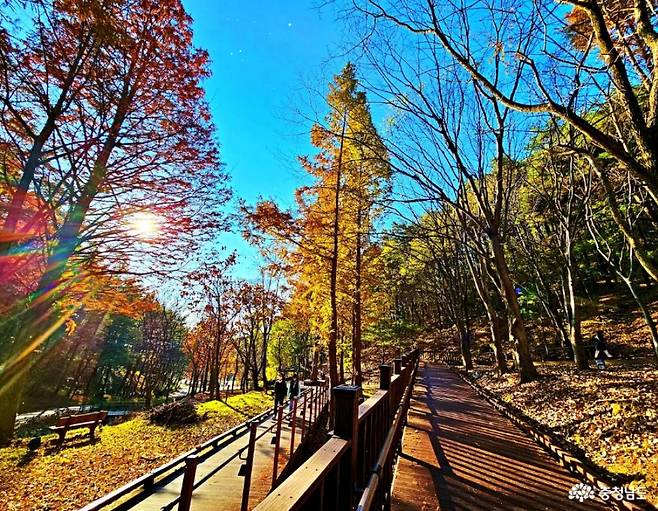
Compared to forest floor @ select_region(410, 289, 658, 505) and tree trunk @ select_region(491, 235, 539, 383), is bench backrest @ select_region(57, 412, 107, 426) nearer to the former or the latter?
forest floor @ select_region(410, 289, 658, 505)

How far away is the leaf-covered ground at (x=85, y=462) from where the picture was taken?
18.5 ft

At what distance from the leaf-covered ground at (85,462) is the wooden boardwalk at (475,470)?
19.6 feet

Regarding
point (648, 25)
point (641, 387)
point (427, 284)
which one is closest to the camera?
point (648, 25)

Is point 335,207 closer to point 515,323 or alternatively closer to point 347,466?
point 515,323

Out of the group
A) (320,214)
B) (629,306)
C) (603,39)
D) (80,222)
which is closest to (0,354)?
(80,222)

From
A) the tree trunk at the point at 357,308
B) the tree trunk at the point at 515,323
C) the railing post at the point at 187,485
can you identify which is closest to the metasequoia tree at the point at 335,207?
the tree trunk at the point at 357,308

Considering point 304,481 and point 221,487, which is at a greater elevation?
point 304,481

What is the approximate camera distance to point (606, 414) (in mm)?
5473

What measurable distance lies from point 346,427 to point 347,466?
27 cm

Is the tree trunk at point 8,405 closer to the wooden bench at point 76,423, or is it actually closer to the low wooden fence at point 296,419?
the wooden bench at point 76,423

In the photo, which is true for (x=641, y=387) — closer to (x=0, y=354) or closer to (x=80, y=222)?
(x=80, y=222)

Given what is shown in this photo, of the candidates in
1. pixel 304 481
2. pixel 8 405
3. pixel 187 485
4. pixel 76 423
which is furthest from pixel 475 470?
pixel 76 423

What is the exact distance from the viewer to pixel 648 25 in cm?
393

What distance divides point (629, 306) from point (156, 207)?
3065cm
